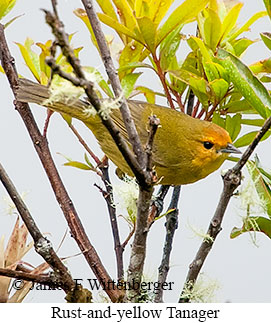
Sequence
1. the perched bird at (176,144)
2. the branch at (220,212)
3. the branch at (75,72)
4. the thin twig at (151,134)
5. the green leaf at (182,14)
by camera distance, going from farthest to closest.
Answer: the perched bird at (176,144) → the green leaf at (182,14) → the branch at (220,212) → the thin twig at (151,134) → the branch at (75,72)

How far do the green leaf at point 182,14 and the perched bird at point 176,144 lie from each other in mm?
528

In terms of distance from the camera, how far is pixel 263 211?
978 millimetres

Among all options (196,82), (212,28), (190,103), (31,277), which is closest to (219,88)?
(196,82)

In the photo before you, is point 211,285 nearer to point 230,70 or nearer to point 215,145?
point 230,70

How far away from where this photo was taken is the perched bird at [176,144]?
63.0 inches

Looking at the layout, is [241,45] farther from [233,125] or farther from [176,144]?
[176,144]

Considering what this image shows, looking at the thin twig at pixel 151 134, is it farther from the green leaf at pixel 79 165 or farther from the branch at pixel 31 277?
the green leaf at pixel 79 165

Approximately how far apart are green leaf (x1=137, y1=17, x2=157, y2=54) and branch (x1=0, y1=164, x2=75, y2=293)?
0.37m

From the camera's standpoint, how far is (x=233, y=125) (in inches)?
46.7

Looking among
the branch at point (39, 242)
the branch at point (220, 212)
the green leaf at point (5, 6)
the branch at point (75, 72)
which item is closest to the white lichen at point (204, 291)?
the branch at point (220, 212)

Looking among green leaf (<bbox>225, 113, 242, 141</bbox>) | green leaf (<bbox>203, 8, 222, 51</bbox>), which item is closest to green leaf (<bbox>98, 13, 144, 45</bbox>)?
green leaf (<bbox>203, 8, 222, 51</bbox>)

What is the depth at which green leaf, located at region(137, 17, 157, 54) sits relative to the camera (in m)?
1.03

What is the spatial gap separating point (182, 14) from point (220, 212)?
39cm

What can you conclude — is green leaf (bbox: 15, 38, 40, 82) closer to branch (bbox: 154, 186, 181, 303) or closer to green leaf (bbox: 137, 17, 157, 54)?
green leaf (bbox: 137, 17, 157, 54)
